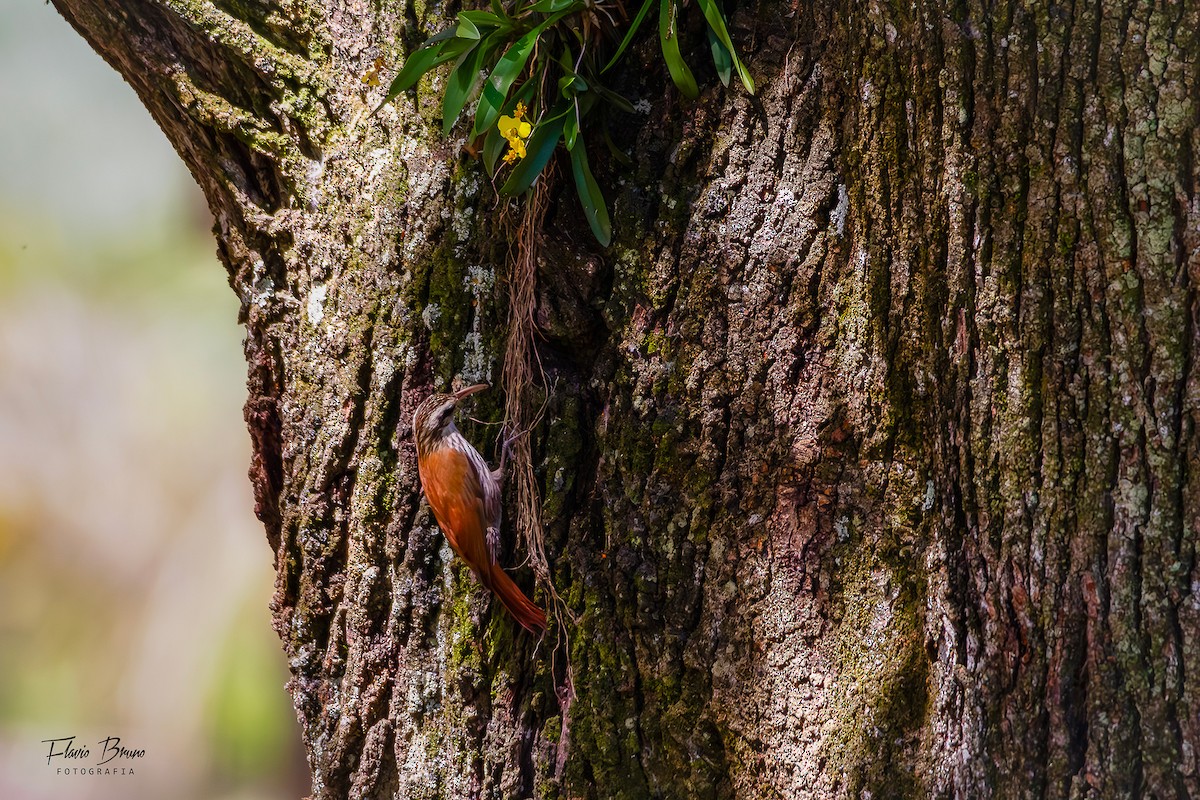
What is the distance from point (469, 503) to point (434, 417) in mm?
240

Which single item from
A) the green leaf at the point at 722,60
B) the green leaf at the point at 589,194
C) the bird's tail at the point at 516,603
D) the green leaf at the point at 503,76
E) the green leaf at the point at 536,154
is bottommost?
the bird's tail at the point at 516,603

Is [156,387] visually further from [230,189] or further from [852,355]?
[852,355]

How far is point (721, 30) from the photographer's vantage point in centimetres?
142

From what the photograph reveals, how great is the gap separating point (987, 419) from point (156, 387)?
5.12m

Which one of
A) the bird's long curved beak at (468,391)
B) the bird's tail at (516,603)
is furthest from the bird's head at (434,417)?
the bird's tail at (516,603)

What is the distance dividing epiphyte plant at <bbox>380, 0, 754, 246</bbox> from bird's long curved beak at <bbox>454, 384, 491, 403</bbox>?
0.42 metres

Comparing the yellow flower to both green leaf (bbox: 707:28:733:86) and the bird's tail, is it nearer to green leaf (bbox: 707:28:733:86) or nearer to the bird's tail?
Result: green leaf (bbox: 707:28:733:86)

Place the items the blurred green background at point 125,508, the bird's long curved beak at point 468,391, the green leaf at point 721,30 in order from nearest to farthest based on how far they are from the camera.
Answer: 1. the green leaf at point 721,30
2. the bird's long curved beak at point 468,391
3. the blurred green background at point 125,508

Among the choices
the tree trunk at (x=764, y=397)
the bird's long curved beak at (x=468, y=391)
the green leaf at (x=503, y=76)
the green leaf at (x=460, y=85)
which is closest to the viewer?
the tree trunk at (x=764, y=397)

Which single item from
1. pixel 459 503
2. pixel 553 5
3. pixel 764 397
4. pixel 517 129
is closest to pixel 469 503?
pixel 459 503

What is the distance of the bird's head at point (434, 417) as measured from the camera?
5.93ft

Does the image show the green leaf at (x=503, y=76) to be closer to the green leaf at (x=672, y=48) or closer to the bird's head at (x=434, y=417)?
the green leaf at (x=672, y=48)

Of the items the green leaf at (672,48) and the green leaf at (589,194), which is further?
the green leaf at (589,194)

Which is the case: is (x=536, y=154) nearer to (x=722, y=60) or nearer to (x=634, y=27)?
(x=634, y=27)
